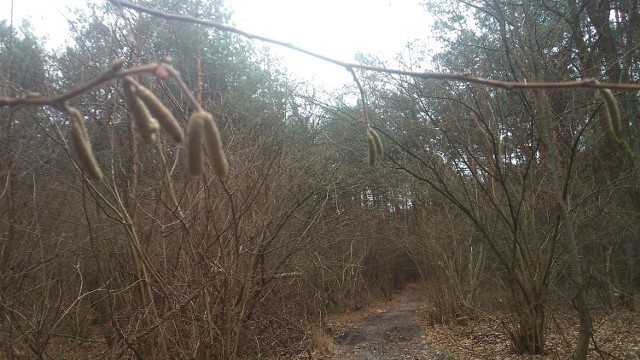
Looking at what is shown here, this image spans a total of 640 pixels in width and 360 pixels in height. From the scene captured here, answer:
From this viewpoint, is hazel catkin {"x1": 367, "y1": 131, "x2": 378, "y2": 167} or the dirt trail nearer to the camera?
hazel catkin {"x1": 367, "y1": 131, "x2": 378, "y2": 167}

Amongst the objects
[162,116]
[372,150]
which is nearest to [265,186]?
[372,150]

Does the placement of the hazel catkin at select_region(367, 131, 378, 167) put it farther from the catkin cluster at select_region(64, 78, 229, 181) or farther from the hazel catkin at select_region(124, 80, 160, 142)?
the hazel catkin at select_region(124, 80, 160, 142)

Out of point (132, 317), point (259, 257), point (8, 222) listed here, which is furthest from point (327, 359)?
point (8, 222)

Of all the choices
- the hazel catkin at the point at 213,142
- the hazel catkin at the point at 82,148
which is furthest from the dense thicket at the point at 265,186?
the hazel catkin at the point at 82,148

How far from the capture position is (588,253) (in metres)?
9.98

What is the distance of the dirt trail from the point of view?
378 inches

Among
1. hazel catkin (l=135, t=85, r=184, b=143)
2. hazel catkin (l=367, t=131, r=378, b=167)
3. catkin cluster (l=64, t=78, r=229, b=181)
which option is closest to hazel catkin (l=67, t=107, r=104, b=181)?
catkin cluster (l=64, t=78, r=229, b=181)

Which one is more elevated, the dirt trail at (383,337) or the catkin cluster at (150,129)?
the catkin cluster at (150,129)

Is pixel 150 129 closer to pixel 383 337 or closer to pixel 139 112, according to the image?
pixel 139 112

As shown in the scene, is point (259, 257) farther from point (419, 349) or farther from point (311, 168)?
point (419, 349)

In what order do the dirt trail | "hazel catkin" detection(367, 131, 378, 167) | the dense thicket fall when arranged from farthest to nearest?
the dirt trail → the dense thicket → "hazel catkin" detection(367, 131, 378, 167)

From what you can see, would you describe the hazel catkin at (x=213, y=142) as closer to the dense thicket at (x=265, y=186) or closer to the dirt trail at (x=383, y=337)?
the dense thicket at (x=265, y=186)

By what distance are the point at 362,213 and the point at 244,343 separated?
7378 millimetres

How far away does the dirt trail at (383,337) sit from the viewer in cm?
960
